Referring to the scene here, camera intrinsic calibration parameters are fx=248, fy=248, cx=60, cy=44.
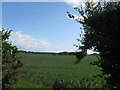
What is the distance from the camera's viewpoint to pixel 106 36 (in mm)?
6090

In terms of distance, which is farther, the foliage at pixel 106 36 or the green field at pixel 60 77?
the green field at pixel 60 77

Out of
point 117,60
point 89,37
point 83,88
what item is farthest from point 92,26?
point 83,88

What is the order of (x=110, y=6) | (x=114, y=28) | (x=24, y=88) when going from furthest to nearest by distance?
(x=24, y=88)
(x=110, y=6)
(x=114, y=28)

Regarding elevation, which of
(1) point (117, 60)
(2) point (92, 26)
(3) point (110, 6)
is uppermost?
(3) point (110, 6)

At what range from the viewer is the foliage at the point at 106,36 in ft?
19.7

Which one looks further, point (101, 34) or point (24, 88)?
point (24, 88)

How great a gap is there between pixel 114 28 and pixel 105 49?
2.04 feet

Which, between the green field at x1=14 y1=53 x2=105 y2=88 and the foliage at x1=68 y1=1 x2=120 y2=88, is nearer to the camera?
the foliage at x1=68 y1=1 x2=120 y2=88

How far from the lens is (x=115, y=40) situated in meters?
6.02

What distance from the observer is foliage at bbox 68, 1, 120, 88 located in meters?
6.02

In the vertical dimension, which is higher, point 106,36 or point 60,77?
point 106,36

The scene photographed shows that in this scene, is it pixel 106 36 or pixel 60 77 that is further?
pixel 60 77

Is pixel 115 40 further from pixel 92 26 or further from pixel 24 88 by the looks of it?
pixel 24 88

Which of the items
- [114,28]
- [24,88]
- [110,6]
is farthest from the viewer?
[24,88]
